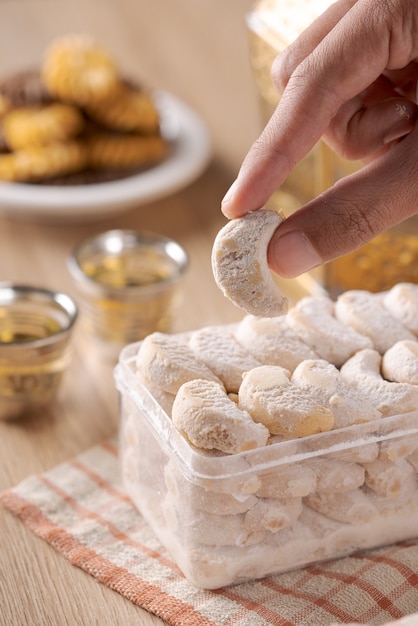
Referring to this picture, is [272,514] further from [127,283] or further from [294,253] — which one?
[127,283]

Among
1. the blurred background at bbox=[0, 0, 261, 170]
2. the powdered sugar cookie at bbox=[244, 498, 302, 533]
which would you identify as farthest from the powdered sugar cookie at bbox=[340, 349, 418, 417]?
the blurred background at bbox=[0, 0, 261, 170]

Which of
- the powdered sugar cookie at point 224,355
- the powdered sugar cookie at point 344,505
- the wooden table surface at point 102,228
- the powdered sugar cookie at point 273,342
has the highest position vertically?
the powdered sugar cookie at point 273,342

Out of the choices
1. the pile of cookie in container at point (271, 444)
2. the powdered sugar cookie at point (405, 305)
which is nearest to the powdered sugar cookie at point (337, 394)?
the pile of cookie in container at point (271, 444)

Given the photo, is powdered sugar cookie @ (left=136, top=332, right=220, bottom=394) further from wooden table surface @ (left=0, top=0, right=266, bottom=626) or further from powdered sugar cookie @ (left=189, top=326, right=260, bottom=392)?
wooden table surface @ (left=0, top=0, right=266, bottom=626)

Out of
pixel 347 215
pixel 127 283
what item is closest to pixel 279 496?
pixel 347 215

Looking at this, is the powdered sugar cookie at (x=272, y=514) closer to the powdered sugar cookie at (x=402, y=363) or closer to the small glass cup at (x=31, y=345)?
the powdered sugar cookie at (x=402, y=363)
